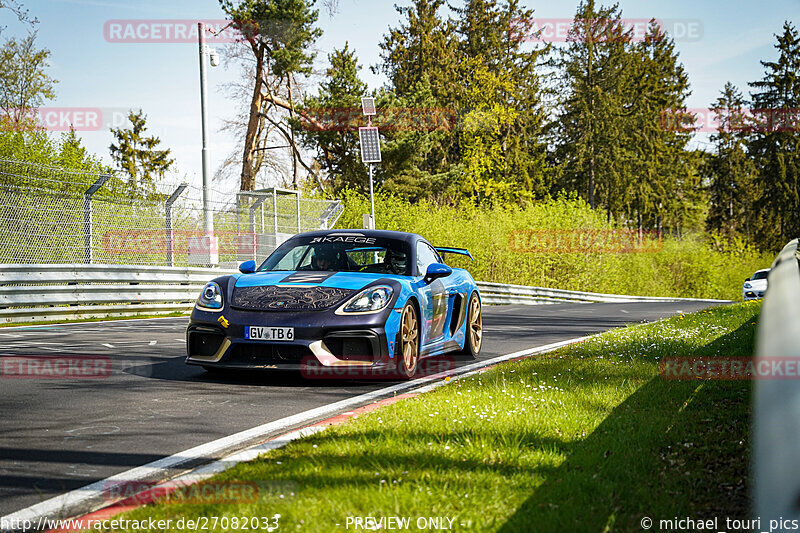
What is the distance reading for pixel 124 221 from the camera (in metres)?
16.1

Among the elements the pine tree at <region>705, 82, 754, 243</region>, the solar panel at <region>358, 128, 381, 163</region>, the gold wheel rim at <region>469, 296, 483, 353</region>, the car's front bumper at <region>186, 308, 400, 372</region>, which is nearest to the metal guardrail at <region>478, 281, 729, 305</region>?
the solar panel at <region>358, 128, 381, 163</region>

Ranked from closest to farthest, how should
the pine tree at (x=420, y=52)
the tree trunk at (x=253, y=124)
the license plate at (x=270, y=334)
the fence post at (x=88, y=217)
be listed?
the license plate at (x=270, y=334) < the fence post at (x=88, y=217) < the tree trunk at (x=253, y=124) < the pine tree at (x=420, y=52)

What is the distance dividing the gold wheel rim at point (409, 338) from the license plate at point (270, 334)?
3.57 feet

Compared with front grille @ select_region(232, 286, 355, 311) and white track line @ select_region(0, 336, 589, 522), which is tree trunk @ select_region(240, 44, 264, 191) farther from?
white track line @ select_region(0, 336, 589, 522)

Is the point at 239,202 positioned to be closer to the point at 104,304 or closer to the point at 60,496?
the point at 104,304

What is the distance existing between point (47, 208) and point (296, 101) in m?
→ 28.8

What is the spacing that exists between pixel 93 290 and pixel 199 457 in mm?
12019

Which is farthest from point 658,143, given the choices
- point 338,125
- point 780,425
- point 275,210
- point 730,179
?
point 780,425

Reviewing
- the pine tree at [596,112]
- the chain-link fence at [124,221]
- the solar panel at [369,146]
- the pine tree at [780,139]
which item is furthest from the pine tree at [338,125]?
the pine tree at [780,139]

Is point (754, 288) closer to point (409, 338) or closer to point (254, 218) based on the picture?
point (254, 218)

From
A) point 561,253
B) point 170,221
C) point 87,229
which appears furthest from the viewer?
point 561,253

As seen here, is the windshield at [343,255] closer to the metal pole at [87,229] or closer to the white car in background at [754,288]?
the metal pole at [87,229]

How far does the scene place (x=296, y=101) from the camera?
4222 centimetres

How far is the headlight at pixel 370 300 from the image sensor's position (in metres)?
7.08
